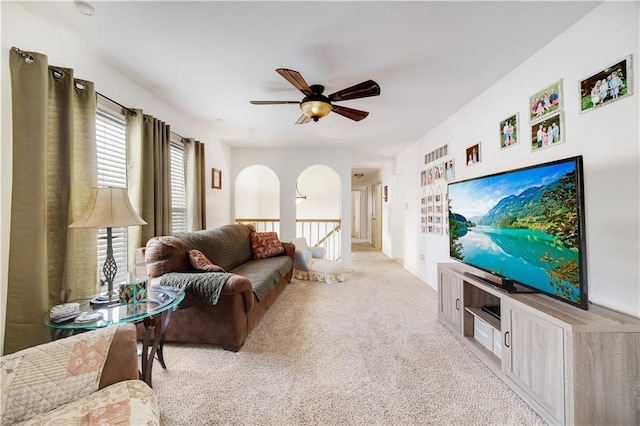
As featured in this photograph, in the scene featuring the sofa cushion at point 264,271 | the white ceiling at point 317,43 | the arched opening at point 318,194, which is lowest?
the sofa cushion at point 264,271

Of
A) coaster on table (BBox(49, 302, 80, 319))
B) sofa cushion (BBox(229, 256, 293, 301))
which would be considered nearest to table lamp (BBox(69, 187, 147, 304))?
coaster on table (BBox(49, 302, 80, 319))

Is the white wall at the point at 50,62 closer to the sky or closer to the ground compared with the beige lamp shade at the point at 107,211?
closer to the sky

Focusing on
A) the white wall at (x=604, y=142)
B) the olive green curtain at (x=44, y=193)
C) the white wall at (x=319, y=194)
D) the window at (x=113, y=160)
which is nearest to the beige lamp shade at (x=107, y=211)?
the olive green curtain at (x=44, y=193)

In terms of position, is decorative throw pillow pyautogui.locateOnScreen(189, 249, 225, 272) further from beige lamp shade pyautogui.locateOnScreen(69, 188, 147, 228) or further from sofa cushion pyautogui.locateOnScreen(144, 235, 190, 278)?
beige lamp shade pyautogui.locateOnScreen(69, 188, 147, 228)

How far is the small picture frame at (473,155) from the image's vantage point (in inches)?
107

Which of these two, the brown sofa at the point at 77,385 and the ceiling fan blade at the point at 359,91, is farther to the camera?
the ceiling fan blade at the point at 359,91

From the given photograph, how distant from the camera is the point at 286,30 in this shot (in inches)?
67.3

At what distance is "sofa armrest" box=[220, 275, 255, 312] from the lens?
2086 mm

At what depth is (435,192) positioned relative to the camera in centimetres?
371

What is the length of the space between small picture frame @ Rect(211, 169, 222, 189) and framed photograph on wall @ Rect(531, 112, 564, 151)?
4125mm

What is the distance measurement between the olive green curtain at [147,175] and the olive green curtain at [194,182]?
2.15 ft

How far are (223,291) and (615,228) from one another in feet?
8.55

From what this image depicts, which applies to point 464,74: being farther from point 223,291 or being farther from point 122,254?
point 122,254

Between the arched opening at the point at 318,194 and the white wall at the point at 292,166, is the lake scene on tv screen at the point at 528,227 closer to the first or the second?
the white wall at the point at 292,166
